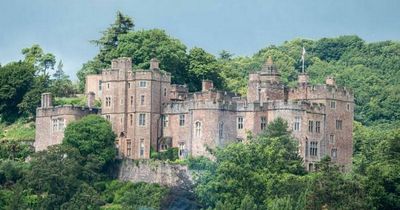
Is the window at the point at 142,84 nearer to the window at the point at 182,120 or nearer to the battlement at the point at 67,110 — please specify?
the window at the point at 182,120

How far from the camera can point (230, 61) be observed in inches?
5807

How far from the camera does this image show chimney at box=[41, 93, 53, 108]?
99912mm

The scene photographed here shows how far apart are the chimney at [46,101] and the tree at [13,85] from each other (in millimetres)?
5079

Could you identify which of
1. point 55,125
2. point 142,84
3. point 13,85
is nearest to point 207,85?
point 142,84

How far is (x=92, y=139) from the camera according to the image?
9519 cm

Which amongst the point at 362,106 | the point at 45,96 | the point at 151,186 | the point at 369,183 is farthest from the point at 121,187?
the point at 362,106

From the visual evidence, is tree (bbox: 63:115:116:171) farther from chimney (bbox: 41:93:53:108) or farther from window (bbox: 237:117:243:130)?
window (bbox: 237:117:243:130)

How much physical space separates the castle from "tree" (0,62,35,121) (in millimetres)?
6708

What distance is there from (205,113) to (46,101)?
12.4 meters

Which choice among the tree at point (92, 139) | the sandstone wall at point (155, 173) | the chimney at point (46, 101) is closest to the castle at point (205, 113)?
the chimney at point (46, 101)

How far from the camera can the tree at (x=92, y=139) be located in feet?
312

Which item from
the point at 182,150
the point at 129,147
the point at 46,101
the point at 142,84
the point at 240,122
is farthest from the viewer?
the point at 46,101

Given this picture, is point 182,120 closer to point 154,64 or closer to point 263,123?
point 154,64

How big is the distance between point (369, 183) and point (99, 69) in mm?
28090
